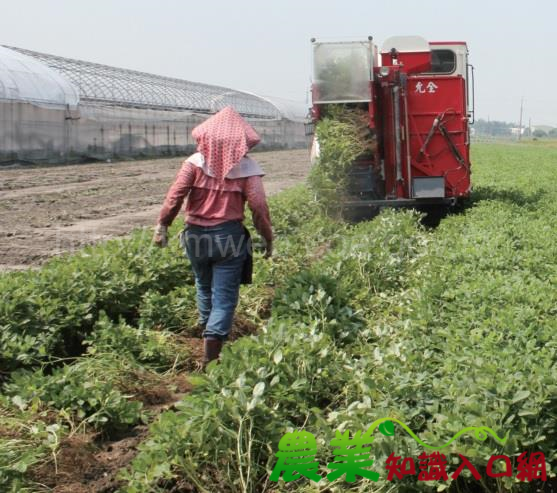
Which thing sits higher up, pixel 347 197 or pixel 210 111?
pixel 210 111

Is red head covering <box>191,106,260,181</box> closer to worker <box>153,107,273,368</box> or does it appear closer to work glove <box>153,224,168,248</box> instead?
worker <box>153,107,273,368</box>

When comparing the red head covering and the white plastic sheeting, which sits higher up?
the white plastic sheeting

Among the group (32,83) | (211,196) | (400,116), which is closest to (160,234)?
(211,196)

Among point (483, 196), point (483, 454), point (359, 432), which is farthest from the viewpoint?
point (483, 196)

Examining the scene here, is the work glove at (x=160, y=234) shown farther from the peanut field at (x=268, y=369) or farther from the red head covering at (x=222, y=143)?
the peanut field at (x=268, y=369)

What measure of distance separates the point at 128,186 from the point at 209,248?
15485 millimetres

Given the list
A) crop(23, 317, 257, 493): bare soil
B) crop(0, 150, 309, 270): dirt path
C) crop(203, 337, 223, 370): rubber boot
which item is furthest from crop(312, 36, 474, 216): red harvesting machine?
crop(23, 317, 257, 493): bare soil

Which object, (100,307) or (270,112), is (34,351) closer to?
(100,307)

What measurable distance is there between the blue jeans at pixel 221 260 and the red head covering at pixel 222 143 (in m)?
0.39

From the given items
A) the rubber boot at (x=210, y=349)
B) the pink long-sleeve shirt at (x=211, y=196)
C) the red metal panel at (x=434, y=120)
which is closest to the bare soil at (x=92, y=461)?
the rubber boot at (x=210, y=349)

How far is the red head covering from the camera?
Answer: 203 inches

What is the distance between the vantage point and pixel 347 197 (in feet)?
37.6

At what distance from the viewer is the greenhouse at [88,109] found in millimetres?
25312

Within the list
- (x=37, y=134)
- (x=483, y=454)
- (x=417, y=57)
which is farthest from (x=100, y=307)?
(x=37, y=134)
